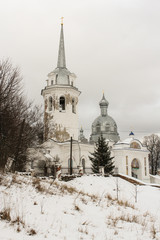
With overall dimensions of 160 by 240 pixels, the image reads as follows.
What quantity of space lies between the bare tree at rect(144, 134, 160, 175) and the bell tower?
20.3 metres

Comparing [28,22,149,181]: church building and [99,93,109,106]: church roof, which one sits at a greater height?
[99,93,109,106]: church roof

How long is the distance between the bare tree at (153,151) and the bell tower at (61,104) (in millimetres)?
20300

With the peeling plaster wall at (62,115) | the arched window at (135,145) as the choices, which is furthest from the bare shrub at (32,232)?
the arched window at (135,145)

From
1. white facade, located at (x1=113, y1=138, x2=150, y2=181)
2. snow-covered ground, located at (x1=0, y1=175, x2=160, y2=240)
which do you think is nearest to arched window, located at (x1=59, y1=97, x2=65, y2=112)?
white facade, located at (x1=113, y1=138, x2=150, y2=181)

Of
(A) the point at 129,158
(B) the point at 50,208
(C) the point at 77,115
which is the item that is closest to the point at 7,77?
(B) the point at 50,208

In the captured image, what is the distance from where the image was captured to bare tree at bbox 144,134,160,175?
46312 mm

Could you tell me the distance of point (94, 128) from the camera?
48.6 metres

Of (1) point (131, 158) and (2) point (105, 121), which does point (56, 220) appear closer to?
(1) point (131, 158)

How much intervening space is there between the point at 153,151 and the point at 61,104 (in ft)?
77.1

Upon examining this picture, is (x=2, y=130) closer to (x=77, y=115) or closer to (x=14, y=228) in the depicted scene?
(x=14, y=228)

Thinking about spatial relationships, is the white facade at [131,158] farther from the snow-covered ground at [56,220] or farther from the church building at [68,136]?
the snow-covered ground at [56,220]

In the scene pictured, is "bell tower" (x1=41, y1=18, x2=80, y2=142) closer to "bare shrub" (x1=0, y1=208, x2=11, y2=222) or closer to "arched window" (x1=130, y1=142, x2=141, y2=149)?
"arched window" (x1=130, y1=142, x2=141, y2=149)

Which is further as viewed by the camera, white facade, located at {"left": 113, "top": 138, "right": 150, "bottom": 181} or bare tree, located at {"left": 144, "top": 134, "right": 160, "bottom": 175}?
bare tree, located at {"left": 144, "top": 134, "right": 160, "bottom": 175}

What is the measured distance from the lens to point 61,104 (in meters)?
34.3
